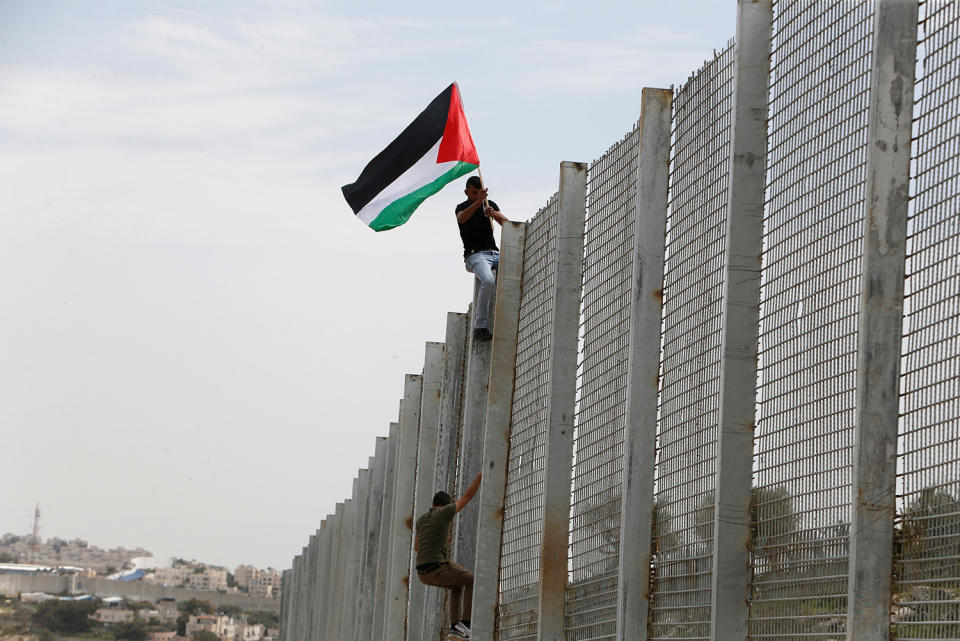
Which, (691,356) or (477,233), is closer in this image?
(691,356)

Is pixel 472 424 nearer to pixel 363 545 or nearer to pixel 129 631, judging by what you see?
pixel 363 545

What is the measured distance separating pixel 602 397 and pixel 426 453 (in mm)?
5399

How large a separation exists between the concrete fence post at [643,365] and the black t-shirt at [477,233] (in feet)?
13.5

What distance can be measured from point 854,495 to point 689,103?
2488 millimetres

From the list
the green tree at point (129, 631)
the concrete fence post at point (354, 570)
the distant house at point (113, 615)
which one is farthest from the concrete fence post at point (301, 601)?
the distant house at point (113, 615)

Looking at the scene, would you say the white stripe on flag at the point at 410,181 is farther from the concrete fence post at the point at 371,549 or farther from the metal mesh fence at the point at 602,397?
the concrete fence post at the point at 371,549

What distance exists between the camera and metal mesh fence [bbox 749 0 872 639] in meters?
4.65

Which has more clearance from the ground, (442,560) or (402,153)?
(402,153)

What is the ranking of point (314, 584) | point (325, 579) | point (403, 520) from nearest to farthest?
point (403, 520)
point (325, 579)
point (314, 584)

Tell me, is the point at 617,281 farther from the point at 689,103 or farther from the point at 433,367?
the point at 433,367

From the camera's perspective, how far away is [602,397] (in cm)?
738

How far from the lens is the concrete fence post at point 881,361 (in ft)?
14.4

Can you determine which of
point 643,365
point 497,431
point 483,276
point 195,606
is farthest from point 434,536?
point 195,606

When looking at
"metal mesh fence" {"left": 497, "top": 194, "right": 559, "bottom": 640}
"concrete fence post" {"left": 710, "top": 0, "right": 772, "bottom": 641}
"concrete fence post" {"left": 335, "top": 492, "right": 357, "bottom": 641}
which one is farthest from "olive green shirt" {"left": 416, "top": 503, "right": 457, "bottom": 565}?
"concrete fence post" {"left": 335, "top": 492, "right": 357, "bottom": 641}
